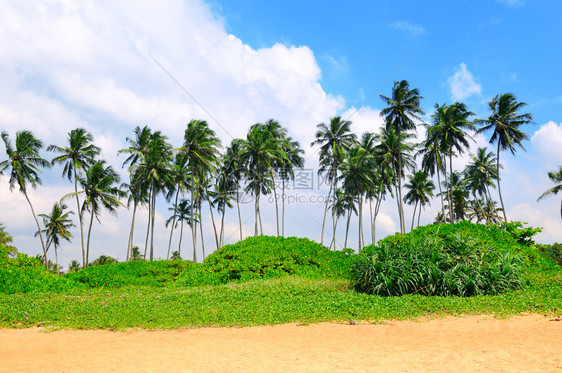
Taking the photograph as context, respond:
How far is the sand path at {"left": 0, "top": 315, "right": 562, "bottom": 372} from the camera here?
210 inches

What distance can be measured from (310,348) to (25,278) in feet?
55.8

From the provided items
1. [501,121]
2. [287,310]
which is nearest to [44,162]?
[287,310]

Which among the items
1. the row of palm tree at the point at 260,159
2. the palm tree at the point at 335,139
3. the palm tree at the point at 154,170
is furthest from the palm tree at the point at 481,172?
the palm tree at the point at 154,170

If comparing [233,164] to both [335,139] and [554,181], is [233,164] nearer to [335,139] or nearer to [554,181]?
[335,139]

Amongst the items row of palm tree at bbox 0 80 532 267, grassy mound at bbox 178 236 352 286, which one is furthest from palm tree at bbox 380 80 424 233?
grassy mound at bbox 178 236 352 286

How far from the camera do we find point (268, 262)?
18.2m

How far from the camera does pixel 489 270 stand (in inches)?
432

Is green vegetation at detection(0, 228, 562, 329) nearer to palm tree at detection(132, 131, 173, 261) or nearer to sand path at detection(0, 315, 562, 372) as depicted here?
sand path at detection(0, 315, 562, 372)

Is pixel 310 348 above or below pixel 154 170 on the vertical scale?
below

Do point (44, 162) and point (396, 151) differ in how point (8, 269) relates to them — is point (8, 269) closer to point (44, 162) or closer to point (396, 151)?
point (44, 162)

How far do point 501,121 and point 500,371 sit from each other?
38200 mm

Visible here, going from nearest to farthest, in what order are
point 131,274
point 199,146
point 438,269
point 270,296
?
point 438,269 → point 270,296 → point 131,274 → point 199,146


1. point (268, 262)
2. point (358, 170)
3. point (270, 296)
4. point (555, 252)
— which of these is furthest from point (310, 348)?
point (555, 252)

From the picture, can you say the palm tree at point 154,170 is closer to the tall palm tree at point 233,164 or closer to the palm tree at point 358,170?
the tall palm tree at point 233,164
